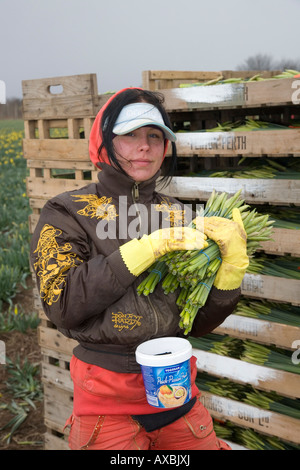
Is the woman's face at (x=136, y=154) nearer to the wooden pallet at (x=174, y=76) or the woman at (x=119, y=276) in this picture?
the woman at (x=119, y=276)

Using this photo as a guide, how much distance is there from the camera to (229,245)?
6.95ft

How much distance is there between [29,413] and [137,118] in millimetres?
3334

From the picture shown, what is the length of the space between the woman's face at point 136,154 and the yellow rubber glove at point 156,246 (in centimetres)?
34

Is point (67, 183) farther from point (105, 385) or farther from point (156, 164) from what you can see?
point (105, 385)

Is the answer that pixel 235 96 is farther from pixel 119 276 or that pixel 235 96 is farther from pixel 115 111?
pixel 119 276

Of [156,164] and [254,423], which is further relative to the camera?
[254,423]

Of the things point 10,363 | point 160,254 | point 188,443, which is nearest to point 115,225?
point 160,254

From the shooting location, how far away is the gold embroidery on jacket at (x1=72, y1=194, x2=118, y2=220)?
228 cm

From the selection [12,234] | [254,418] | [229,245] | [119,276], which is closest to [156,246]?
[119,276]

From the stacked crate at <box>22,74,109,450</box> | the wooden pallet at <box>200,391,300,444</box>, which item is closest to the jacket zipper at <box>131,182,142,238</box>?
the stacked crate at <box>22,74,109,450</box>

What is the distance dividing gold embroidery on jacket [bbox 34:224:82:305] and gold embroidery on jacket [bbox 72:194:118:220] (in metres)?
0.16

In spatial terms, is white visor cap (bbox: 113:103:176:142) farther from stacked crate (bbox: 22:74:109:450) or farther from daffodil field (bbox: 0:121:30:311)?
daffodil field (bbox: 0:121:30:311)
